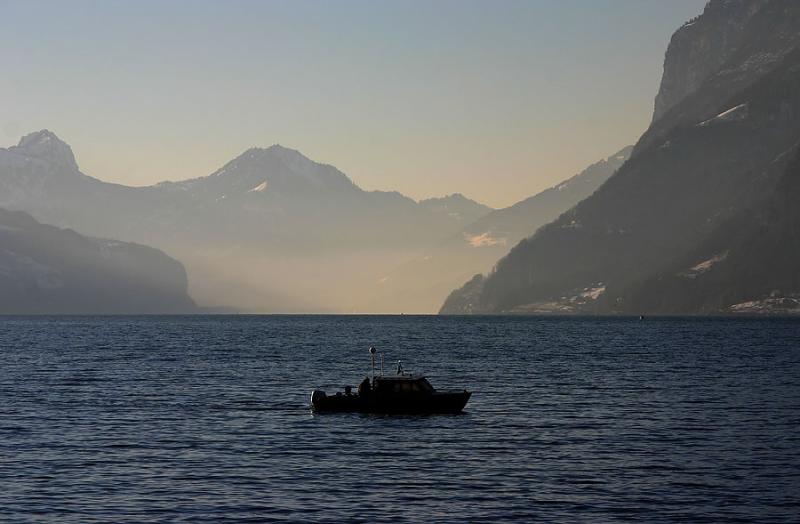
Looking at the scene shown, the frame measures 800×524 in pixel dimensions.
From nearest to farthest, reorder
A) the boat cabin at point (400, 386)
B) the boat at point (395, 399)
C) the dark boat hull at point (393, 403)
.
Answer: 1. the dark boat hull at point (393, 403)
2. the boat at point (395, 399)
3. the boat cabin at point (400, 386)

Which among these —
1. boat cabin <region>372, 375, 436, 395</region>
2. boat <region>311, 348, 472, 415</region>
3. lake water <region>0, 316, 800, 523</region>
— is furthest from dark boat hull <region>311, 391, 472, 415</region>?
lake water <region>0, 316, 800, 523</region>

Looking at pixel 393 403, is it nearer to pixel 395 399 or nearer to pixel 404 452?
pixel 395 399

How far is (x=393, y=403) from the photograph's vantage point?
9300 centimetres

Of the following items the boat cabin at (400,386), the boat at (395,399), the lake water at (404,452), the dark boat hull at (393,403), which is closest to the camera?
the lake water at (404,452)

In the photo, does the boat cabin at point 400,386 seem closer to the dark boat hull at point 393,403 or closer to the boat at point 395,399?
the boat at point 395,399

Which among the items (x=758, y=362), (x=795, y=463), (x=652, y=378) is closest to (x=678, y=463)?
(x=795, y=463)

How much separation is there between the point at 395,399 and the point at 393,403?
14.0 inches

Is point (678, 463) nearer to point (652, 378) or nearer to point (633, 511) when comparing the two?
point (633, 511)

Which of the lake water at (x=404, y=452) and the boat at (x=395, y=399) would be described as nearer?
the lake water at (x=404, y=452)

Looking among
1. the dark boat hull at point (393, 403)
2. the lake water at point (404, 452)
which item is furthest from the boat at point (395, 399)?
the lake water at point (404, 452)

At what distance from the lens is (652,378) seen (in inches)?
5172

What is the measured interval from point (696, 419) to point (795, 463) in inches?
854

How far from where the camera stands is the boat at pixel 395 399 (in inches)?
3649

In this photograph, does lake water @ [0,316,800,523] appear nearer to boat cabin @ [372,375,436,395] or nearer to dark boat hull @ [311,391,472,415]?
dark boat hull @ [311,391,472,415]
